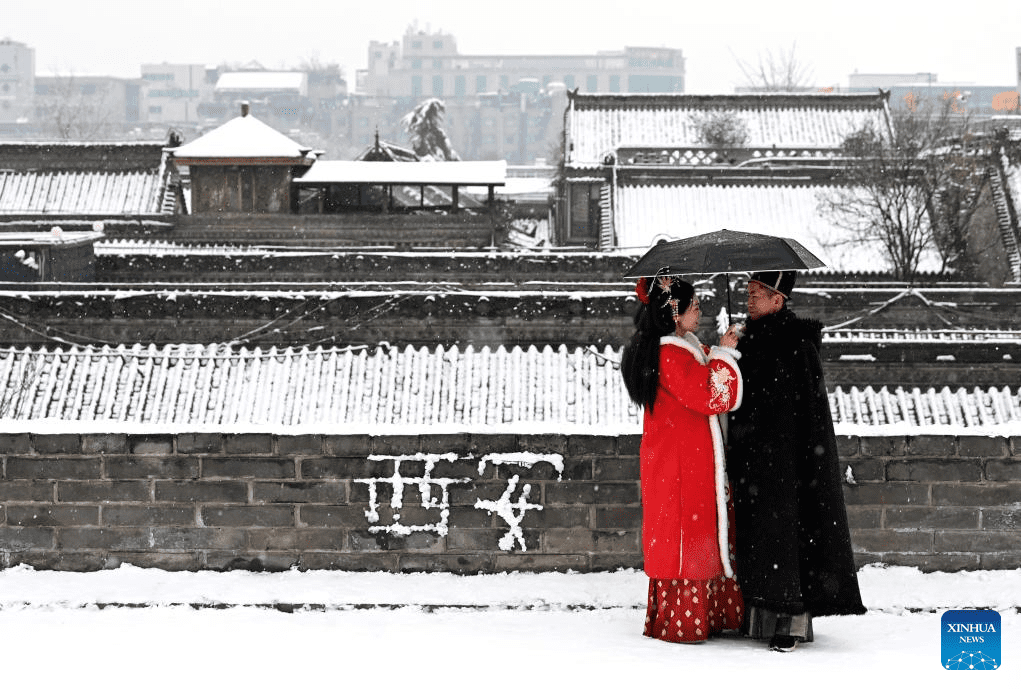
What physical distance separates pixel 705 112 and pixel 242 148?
1838 centimetres

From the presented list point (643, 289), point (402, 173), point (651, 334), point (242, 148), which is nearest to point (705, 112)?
point (402, 173)

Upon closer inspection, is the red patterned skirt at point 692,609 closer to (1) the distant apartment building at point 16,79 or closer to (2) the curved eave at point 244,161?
(2) the curved eave at point 244,161

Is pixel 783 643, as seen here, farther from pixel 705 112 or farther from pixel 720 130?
pixel 705 112

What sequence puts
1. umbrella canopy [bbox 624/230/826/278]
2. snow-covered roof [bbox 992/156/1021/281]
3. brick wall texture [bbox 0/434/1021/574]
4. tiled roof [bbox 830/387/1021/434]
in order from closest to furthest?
umbrella canopy [bbox 624/230/826/278] → brick wall texture [bbox 0/434/1021/574] → tiled roof [bbox 830/387/1021/434] → snow-covered roof [bbox 992/156/1021/281]

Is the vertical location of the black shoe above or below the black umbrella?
below

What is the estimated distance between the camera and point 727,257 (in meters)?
5.69

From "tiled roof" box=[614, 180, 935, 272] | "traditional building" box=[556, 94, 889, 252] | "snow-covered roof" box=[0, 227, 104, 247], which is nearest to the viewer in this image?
"snow-covered roof" box=[0, 227, 104, 247]

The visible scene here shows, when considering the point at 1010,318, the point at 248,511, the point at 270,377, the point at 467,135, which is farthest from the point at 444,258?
the point at 467,135

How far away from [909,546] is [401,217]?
2371 centimetres

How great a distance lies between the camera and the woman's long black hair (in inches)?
228

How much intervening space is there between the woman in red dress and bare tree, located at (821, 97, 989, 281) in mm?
22317

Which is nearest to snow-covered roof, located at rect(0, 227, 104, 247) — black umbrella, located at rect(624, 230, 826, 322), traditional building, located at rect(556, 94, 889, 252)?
traditional building, located at rect(556, 94, 889, 252)

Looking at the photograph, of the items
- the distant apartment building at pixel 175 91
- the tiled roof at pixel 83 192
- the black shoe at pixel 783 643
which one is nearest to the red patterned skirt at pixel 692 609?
the black shoe at pixel 783 643

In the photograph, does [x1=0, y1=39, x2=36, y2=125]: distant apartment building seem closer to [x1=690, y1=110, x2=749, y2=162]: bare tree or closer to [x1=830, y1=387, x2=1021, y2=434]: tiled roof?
[x1=690, y1=110, x2=749, y2=162]: bare tree
